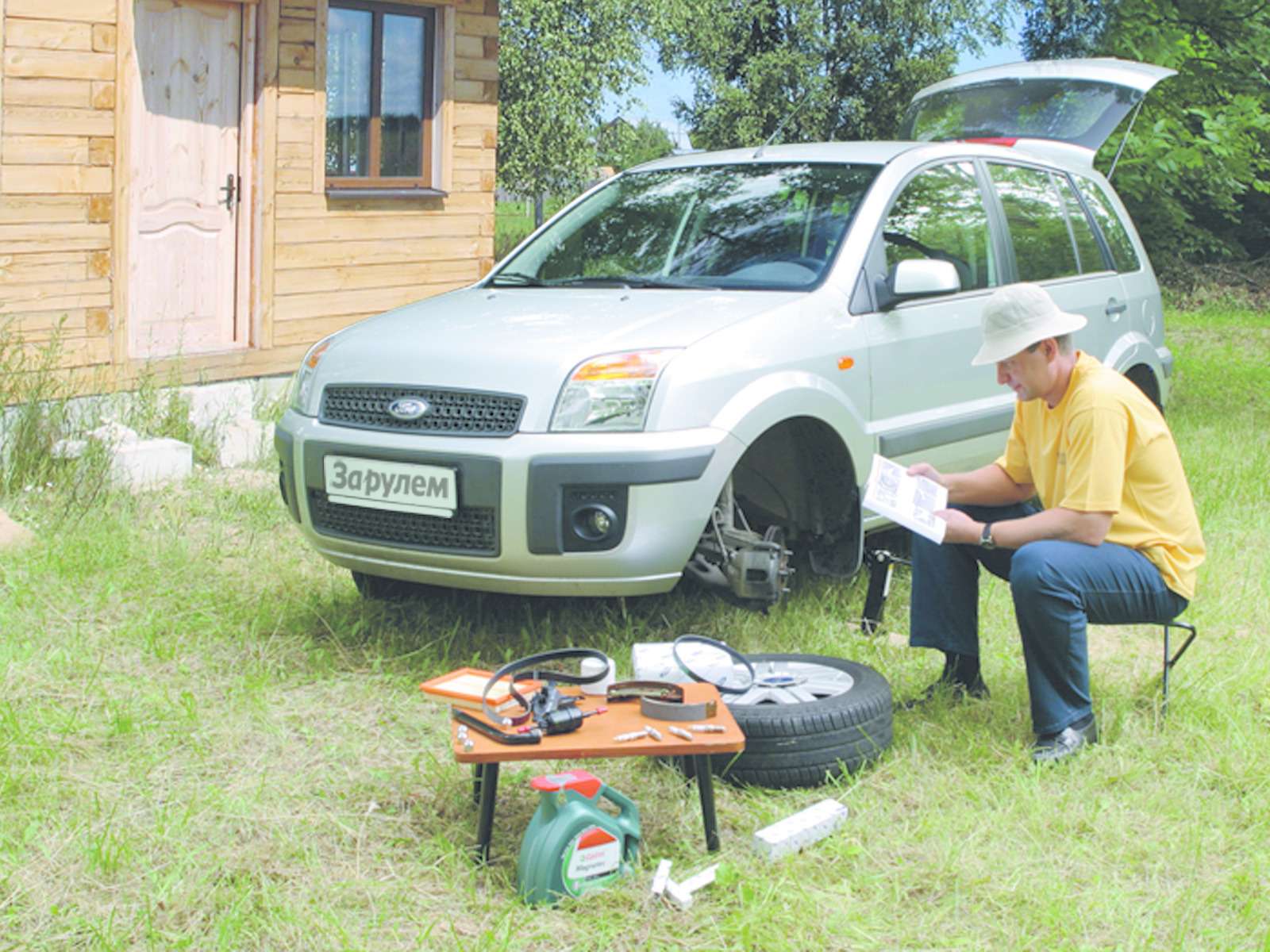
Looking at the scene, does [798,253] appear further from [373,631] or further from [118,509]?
[118,509]

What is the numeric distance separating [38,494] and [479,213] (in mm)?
5188

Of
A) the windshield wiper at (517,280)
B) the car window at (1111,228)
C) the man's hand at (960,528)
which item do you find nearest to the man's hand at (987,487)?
the man's hand at (960,528)

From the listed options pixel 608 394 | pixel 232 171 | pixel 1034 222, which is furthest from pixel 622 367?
pixel 232 171

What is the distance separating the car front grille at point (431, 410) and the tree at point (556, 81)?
17.8 meters

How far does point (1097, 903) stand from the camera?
349 cm

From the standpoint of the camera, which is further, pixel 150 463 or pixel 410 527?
pixel 150 463

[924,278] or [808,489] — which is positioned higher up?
[924,278]

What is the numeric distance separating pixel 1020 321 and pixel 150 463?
5.00 metres

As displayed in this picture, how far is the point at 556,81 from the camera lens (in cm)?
2244

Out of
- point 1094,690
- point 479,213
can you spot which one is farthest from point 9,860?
point 479,213

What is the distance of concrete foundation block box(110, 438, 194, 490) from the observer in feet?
24.9

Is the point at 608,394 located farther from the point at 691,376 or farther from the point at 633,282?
the point at 633,282

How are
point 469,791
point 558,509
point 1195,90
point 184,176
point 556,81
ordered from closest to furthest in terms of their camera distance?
point 469,791 < point 558,509 < point 184,176 < point 1195,90 < point 556,81

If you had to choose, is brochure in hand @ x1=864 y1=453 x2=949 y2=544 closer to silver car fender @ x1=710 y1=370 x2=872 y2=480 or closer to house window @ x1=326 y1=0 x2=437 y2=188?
silver car fender @ x1=710 y1=370 x2=872 y2=480
